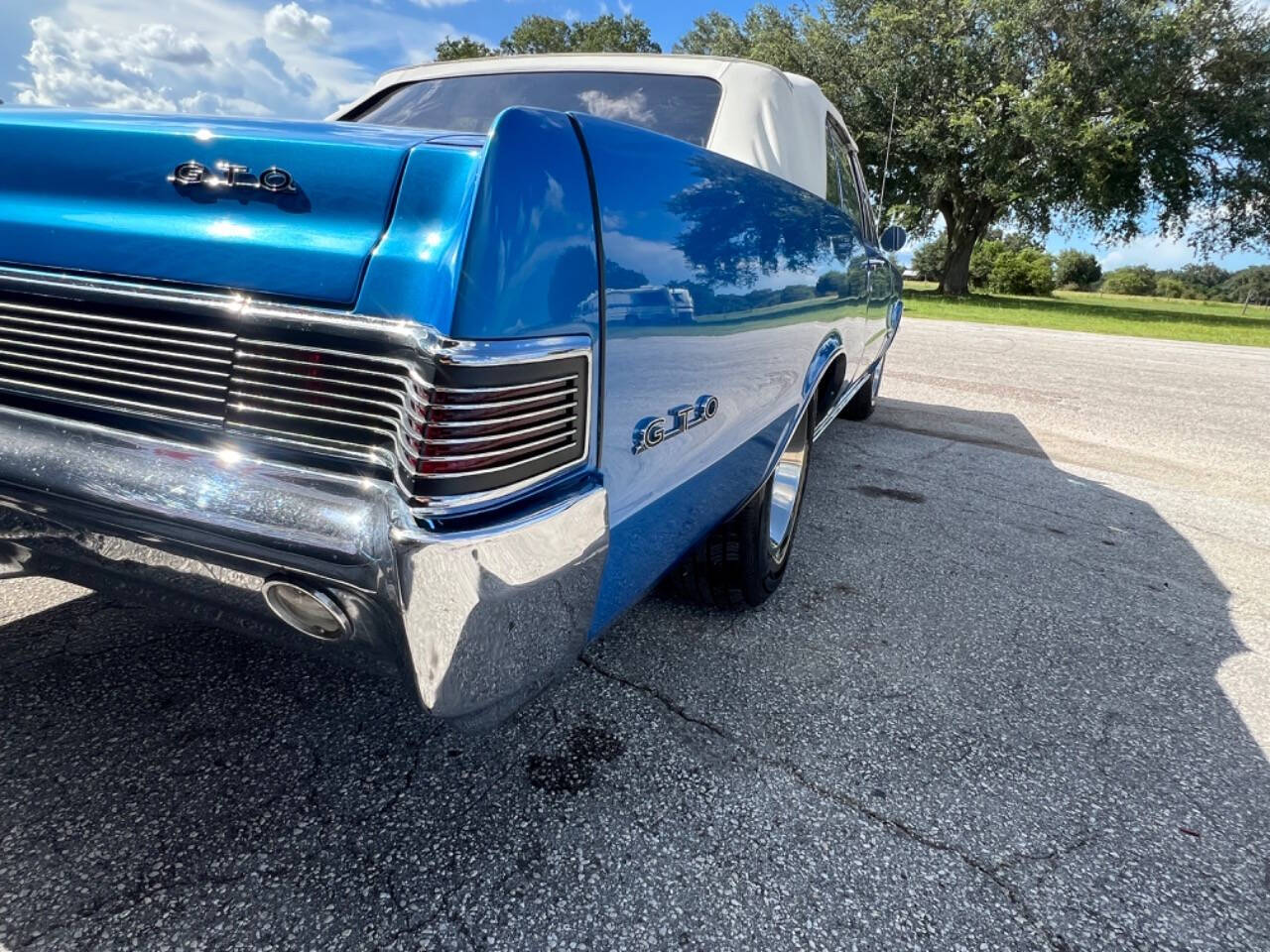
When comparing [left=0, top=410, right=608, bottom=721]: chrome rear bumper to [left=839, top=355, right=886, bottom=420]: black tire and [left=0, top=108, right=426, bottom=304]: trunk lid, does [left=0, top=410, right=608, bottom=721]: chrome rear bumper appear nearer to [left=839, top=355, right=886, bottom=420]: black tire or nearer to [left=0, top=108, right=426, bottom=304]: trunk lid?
[left=0, top=108, right=426, bottom=304]: trunk lid

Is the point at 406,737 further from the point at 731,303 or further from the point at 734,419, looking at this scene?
the point at 731,303

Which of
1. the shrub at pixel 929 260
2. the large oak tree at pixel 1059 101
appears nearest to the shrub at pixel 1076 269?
the shrub at pixel 929 260

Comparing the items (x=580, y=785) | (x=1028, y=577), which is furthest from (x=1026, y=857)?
(x=1028, y=577)

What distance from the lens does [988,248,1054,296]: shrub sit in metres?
40.9

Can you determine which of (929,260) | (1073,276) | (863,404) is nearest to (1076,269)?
(1073,276)

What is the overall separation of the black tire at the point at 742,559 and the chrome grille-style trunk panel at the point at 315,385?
1114 millimetres

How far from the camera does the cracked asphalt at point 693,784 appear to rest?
4.69ft

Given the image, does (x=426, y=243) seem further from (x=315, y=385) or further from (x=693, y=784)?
(x=693, y=784)

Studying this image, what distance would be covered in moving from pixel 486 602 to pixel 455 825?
2.45ft

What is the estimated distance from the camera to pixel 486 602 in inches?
44.8

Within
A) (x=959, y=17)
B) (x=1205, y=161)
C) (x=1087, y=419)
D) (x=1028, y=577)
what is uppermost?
(x=959, y=17)

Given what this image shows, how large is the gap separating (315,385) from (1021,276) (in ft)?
152

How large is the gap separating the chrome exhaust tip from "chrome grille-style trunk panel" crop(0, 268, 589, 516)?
0.66 ft

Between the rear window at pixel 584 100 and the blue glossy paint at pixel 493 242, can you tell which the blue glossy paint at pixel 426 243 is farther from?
the rear window at pixel 584 100
